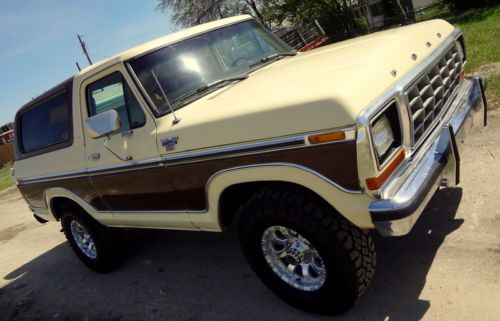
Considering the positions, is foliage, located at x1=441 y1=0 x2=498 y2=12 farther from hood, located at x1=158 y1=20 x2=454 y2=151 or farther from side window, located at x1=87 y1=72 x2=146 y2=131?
side window, located at x1=87 y1=72 x2=146 y2=131

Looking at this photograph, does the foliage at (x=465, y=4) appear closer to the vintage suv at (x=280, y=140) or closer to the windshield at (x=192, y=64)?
the vintage suv at (x=280, y=140)

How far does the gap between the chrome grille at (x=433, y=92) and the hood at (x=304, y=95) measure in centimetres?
15

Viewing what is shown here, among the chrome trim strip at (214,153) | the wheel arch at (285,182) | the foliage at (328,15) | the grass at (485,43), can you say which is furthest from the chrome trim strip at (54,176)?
the foliage at (328,15)

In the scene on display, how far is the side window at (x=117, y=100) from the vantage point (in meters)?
3.70

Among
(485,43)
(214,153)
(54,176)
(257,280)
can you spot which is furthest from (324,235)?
Answer: (485,43)

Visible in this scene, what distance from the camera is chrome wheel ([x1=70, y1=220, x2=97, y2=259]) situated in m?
5.10

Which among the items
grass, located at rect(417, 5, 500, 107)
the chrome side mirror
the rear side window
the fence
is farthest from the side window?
the fence

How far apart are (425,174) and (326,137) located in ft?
2.23

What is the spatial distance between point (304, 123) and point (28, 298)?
162 inches

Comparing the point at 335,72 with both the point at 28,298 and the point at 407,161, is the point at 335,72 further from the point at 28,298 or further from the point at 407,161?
the point at 28,298

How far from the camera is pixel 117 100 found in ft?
12.8

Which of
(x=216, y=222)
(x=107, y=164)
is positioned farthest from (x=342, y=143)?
(x=107, y=164)

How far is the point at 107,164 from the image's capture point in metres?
4.07

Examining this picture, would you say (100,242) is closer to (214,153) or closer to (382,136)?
(214,153)
